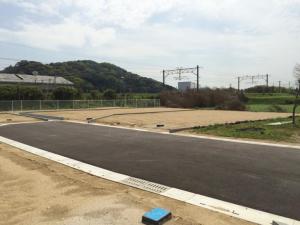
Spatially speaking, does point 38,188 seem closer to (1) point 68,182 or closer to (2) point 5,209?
(1) point 68,182

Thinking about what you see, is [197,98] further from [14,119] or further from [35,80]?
[35,80]

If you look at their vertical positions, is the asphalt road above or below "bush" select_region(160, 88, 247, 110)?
below

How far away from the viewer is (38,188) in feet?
19.4

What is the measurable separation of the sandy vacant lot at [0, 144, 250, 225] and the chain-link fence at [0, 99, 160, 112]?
32.6 m

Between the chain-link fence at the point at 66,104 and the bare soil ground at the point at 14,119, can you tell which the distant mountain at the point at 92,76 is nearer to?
the chain-link fence at the point at 66,104

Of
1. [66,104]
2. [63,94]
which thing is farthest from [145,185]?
[63,94]

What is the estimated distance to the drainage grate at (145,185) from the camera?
597 centimetres

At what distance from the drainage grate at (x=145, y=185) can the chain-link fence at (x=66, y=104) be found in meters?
33.9

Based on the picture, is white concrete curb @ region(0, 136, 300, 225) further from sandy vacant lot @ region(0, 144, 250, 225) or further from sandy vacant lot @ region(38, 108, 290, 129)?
sandy vacant lot @ region(38, 108, 290, 129)

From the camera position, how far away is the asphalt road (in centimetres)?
555

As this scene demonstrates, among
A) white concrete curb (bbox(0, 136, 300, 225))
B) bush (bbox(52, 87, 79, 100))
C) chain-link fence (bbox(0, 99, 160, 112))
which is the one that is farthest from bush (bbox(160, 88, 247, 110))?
white concrete curb (bbox(0, 136, 300, 225))

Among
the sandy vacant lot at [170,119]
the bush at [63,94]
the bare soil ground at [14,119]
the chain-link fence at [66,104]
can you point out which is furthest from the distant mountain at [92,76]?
the bare soil ground at [14,119]

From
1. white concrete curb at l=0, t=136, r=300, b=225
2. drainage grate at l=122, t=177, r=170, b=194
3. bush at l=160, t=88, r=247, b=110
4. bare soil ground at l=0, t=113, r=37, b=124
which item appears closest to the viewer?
white concrete curb at l=0, t=136, r=300, b=225

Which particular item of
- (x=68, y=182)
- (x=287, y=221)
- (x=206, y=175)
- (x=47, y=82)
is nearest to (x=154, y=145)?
(x=206, y=175)
